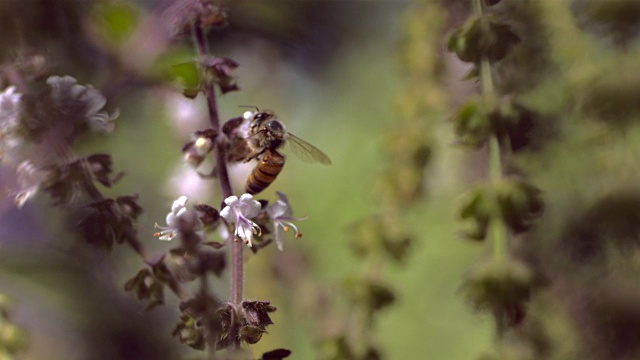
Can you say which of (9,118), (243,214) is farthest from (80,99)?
(243,214)

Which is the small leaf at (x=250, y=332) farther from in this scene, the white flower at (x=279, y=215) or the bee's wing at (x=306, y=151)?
the bee's wing at (x=306, y=151)

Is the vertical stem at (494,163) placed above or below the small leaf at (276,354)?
above

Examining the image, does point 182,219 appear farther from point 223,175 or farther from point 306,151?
point 306,151

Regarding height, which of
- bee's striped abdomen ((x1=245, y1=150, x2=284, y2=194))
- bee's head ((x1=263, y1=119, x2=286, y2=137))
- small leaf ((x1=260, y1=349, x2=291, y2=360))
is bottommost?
small leaf ((x1=260, y1=349, x2=291, y2=360))

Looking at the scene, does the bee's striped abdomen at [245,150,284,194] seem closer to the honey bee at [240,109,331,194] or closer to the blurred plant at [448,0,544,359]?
the honey bee at [240,109,331,194]

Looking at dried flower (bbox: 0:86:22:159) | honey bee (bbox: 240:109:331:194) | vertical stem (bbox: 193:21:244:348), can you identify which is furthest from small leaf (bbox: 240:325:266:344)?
dried flower (bbox: 0:86:22:159)

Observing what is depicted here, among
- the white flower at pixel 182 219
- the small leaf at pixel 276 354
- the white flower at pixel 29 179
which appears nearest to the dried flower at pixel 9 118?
the white flower at pixel 29 179
